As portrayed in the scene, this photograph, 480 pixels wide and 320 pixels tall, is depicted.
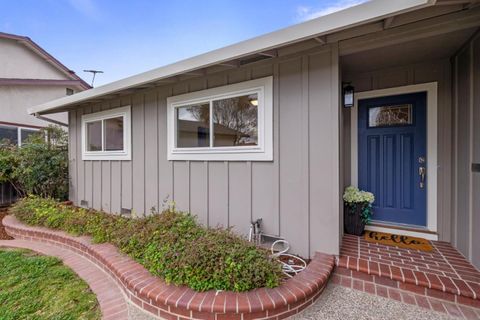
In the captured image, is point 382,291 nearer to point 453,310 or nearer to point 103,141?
point 453,310

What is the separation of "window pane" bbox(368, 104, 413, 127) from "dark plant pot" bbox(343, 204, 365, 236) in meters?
1.28

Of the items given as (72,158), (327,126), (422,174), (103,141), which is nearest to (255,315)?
(327,126)

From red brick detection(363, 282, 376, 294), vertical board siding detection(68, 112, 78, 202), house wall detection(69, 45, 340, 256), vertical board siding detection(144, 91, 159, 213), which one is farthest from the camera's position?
Answer: vertical board siding detection(68, 112, 78, 202)

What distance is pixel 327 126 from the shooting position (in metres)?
2.71

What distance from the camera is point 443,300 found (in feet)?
7.06

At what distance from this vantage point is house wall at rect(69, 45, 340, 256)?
2.73 m

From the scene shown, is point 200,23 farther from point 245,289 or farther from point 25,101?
point 245,289

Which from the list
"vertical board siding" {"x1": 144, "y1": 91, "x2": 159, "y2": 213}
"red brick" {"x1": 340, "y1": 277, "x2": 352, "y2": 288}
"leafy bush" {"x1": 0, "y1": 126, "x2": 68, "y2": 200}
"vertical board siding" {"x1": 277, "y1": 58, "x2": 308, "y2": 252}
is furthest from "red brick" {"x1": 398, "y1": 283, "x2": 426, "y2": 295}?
"leafy bush" {"x1": 0, "y1": 126, "x2": 68, "y2": 200}

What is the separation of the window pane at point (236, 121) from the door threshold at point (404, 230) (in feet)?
7.22

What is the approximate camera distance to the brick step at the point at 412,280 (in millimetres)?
2106

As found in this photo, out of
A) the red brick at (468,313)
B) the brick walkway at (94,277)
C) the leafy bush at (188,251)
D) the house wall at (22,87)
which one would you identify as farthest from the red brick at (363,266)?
the house wall at (22,87)

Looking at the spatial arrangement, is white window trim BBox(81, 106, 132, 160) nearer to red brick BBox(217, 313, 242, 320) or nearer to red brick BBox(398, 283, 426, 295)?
red brick BBox(217, 313, 242, 320)

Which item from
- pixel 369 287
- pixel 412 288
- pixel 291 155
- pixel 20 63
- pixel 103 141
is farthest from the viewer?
pixel 20 63

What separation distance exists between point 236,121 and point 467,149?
8.88 ft
